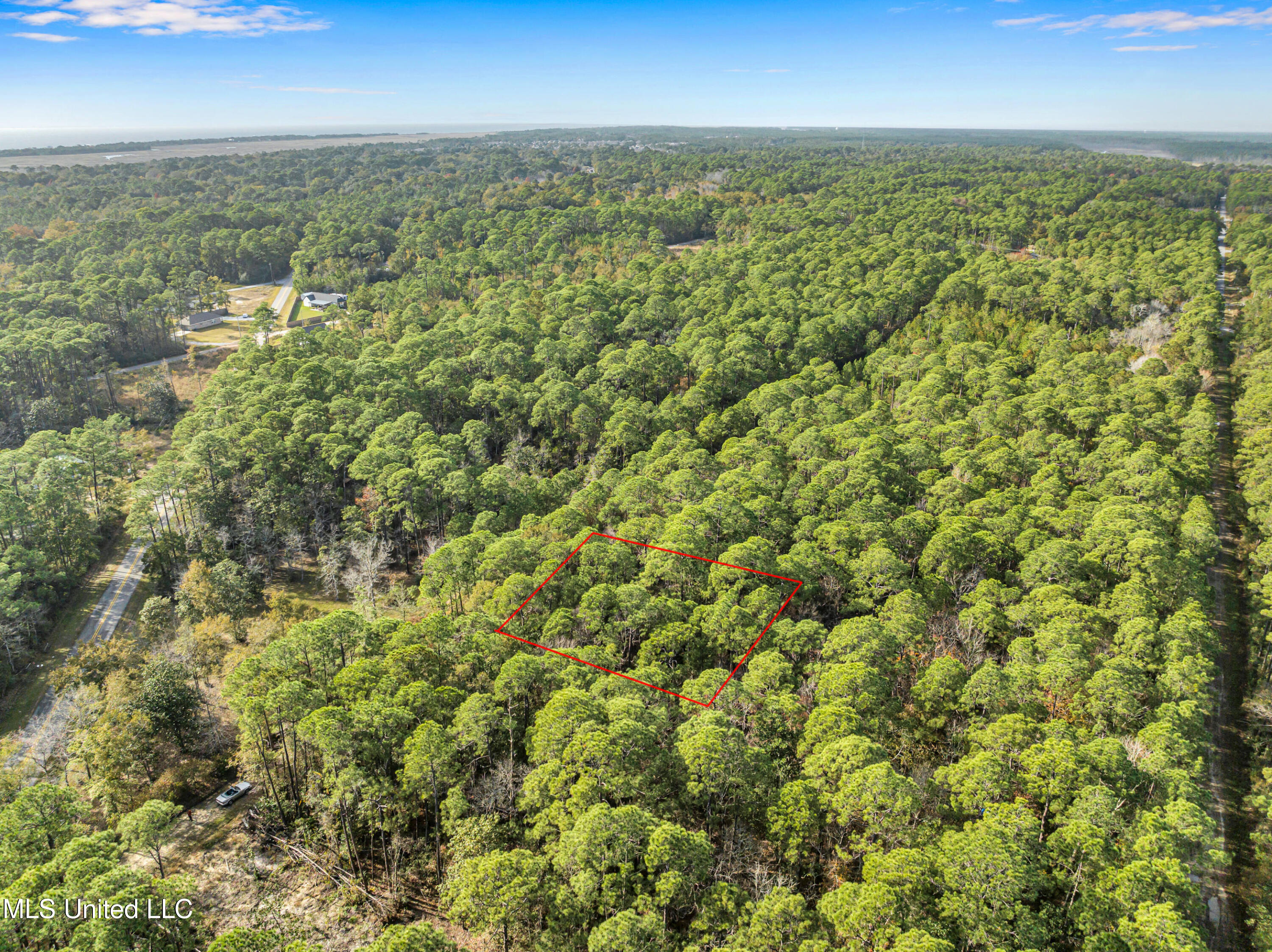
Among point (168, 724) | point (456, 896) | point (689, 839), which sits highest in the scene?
point (689, 839)

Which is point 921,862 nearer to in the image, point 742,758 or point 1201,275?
point 742,758

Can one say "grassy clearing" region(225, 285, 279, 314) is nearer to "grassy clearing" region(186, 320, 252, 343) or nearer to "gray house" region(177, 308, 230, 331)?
"gray house" region(177, 308, 230, 331)

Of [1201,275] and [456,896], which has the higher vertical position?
[1201,275]

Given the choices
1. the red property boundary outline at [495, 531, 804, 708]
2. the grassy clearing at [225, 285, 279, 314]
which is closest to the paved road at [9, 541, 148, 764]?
the red property boundary outline at [495, 531, 804, 708]

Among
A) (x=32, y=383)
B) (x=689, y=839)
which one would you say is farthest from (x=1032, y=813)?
(x=32, y=383)

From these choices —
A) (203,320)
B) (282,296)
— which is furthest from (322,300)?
(203,320)

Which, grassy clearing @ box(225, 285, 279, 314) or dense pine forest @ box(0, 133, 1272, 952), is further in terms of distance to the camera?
grassy clearing @ box(225, 285, 279, 314)

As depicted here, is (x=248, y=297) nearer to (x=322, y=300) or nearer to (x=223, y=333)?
(x=322, y=300)
